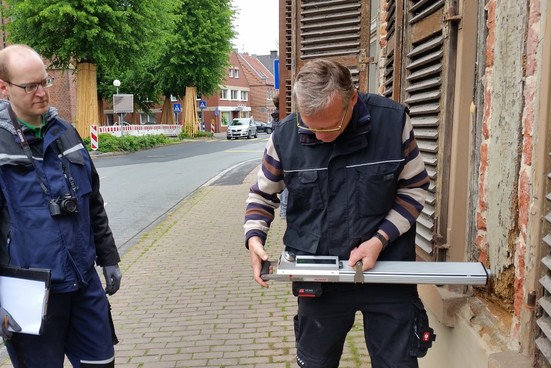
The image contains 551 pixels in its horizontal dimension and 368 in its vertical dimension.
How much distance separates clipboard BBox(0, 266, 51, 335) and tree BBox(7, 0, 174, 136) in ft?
69.5

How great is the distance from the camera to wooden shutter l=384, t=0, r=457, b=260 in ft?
9.53

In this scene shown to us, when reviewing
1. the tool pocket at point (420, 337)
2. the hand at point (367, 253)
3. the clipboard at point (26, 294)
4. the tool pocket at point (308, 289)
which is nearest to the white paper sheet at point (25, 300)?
the clipboard at point (26, 294)

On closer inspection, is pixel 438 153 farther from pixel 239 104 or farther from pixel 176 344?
pixel 239 104

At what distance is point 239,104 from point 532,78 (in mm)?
66379

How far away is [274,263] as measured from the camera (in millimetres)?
2344

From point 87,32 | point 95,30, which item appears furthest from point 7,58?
point 87,32

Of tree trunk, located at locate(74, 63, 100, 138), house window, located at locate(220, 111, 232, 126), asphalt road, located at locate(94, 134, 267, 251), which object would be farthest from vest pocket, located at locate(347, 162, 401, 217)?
house window, located at locate(220, 111, 232, 126)

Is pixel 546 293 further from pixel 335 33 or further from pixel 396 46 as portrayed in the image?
pixel 335 33

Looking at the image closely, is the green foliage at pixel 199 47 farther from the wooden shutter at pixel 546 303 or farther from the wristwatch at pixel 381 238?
the wooden shutter at pixel 546 303

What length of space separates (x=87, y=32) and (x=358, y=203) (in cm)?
2263

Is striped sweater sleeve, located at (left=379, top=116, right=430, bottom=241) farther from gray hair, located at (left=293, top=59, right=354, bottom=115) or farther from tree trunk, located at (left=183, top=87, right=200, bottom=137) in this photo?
tree trunk, located at (left=183, top=87, right=200, bottom=137)

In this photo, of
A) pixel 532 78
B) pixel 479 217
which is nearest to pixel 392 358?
pixel 479 217

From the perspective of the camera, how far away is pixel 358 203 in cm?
221

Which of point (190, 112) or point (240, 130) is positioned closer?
point (190, 112)
